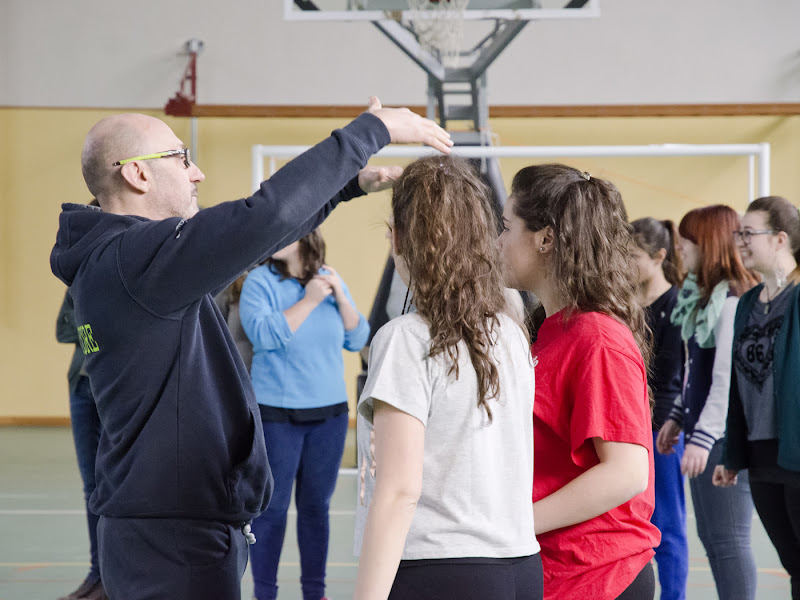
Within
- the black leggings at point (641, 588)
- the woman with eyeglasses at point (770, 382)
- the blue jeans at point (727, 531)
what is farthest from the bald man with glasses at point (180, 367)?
the blue jeans at point (727, 531)

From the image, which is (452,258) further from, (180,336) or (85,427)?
(85,427)

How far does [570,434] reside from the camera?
137 cm

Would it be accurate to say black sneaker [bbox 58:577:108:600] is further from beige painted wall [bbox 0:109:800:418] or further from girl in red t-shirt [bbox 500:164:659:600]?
beige painted wall [bbox 0:109:800:418]

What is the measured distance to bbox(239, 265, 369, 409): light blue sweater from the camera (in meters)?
3.10

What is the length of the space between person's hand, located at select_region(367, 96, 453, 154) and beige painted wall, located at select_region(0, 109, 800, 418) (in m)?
6.56

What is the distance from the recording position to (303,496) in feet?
10.2

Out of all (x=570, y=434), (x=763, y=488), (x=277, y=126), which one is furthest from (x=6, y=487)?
(x=570, y=434)

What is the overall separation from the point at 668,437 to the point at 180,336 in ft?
6.97

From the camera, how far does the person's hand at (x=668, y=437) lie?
2.99m

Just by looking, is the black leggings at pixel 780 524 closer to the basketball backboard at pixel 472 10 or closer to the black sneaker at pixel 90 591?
the black sneaker at pixel 90 591

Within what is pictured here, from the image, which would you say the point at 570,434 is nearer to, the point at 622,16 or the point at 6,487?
the point at 6,487

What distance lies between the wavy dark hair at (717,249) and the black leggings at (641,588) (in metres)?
1.77

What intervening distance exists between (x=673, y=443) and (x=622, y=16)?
6.22m

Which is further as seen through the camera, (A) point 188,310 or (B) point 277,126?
(B) point 277,126
